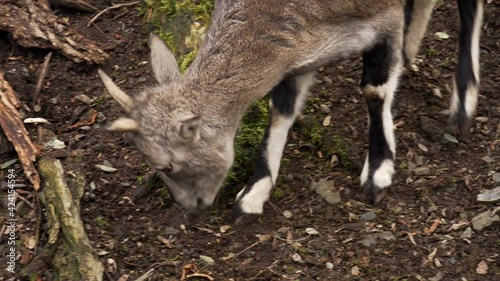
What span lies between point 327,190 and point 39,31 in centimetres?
312

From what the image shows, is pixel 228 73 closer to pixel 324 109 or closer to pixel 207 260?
pixel 207 260

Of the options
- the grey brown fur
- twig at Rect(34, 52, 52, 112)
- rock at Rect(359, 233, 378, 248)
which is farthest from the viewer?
twig at Rect(34, 52, 52, 112)

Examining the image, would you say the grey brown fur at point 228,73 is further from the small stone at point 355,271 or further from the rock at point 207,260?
the small stone at point 355,271

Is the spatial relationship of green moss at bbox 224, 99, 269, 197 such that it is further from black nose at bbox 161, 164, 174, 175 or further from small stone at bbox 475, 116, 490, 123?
small stone at bbox 475, 116, 490, 123

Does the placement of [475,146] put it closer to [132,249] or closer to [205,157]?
[205,157]

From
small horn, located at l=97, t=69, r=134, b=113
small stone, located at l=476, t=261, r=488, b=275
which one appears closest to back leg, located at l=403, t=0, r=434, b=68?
small stone, located at l=476, t=261, r=488, b=275

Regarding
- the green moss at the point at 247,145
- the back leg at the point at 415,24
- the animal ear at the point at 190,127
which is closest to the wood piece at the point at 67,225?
the animal ear at the point at 190,127

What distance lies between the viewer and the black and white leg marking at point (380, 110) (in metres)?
8.13

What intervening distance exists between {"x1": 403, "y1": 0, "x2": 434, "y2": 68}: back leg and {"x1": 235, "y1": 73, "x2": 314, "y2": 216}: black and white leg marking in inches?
50.1

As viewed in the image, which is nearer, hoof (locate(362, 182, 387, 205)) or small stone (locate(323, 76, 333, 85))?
hoof (locate(362, 182, 387, 205))

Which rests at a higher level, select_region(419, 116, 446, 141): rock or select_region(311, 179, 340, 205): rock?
select_region(311, 179, 340, 205): rock

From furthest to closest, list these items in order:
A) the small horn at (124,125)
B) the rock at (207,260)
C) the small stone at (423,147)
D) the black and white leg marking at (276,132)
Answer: the small stone at (423,147) → the black and white leg marking at (276,132) → the rock at (207,260) → the small horn at (124,125)

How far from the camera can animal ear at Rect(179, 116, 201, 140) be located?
23.2 feet

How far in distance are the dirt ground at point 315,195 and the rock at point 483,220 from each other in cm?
4
